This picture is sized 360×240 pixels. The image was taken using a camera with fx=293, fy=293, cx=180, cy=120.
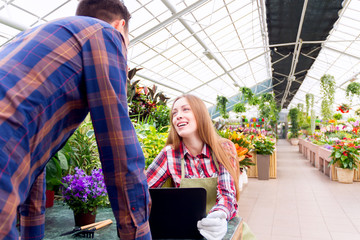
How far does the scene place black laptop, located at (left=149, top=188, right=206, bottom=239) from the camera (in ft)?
3.54

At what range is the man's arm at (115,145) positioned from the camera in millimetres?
638

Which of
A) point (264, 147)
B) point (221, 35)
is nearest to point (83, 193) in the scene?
Answer: point (264, 147)

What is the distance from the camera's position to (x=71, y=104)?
66cm

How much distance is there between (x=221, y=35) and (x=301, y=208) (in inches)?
414

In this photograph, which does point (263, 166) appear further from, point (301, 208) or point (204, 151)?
point (204, 151)

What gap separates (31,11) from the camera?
7406 mm

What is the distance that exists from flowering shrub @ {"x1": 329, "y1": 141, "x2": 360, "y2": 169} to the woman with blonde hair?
567cm

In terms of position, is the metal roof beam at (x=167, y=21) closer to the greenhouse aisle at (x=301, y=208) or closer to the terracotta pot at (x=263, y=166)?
the terracotta pot at (x=263, y=166)

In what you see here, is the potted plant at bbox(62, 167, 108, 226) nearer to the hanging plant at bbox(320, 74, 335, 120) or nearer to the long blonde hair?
the long blonde hair

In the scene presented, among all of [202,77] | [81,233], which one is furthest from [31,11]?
[202,77]

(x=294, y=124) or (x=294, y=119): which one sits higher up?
(x=294, y=119)

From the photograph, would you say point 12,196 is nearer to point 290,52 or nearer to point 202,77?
point 290,52

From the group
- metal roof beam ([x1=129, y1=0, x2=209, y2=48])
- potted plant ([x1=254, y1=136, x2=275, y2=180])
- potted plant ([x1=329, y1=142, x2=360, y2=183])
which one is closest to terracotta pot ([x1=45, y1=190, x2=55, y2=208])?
potted plant ([x1=254, y1=136, x2=275, y2=180])

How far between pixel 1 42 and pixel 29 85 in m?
9.37
